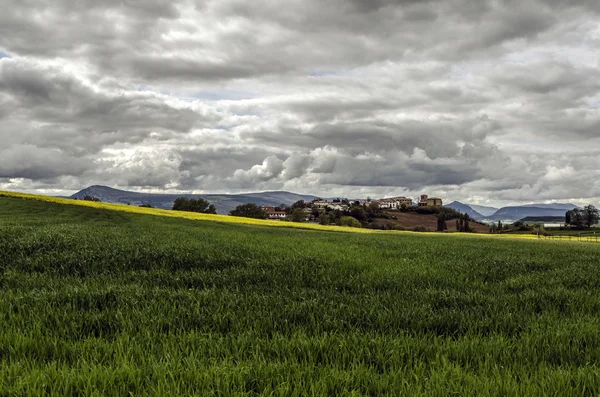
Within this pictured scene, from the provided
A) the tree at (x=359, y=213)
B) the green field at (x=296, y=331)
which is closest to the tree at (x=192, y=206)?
the tree at (x=359, y=213)

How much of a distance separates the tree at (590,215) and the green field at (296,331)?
179 m

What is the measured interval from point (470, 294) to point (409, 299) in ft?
5.37

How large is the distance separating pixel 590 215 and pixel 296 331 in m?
193

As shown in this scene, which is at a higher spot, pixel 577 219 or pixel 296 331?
pixel 296 331

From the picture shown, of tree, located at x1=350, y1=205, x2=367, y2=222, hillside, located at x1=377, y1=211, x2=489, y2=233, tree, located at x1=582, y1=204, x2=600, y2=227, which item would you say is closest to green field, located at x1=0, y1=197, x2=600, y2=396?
hillside, located at x1=377, y1=211, x2=489, y2=233

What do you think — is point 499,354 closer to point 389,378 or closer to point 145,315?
point 389,378

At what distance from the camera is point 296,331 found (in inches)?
238

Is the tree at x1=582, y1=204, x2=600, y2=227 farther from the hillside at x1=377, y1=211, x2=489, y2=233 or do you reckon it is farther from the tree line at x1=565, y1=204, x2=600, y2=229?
the hillside at x1=377, y1=211, x2=489, y2=233

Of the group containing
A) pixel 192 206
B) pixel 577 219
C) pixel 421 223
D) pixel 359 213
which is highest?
pixel 192 206

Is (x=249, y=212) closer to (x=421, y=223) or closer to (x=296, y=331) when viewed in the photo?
(x=421, y=223)

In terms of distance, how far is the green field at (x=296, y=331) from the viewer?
13.9 feet

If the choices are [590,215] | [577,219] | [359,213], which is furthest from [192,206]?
[590,215]

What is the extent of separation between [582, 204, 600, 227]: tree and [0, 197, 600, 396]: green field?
588 ft

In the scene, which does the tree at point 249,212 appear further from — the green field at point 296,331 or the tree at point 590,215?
the green field at point 296,331
